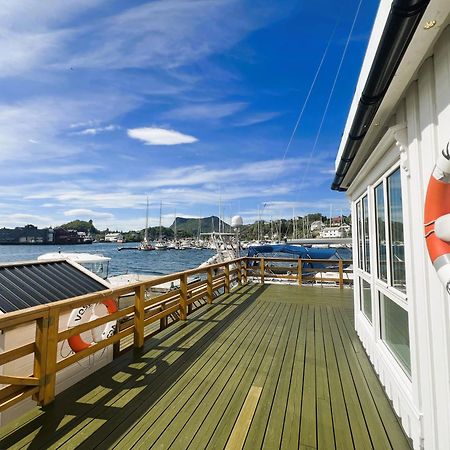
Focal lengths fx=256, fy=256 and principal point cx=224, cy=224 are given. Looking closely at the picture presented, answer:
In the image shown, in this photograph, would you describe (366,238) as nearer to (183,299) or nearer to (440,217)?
(440,217)

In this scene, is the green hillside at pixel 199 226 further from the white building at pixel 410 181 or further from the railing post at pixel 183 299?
the white building at pixel 410 181

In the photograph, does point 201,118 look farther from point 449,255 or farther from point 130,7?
point 449,255

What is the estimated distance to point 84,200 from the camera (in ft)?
180

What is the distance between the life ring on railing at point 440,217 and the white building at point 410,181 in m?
0.02

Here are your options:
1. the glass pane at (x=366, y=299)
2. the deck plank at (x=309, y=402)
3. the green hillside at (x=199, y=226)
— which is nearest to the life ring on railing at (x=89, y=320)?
the deck plank at (x=309, y=402)

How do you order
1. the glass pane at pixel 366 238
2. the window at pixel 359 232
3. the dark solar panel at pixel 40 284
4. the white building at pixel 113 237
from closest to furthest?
the dark solar panel at pixel 40 284 → the glass pane at pixel 366 238 → the window at pixel 359 232 → the white building at pixel 113 237

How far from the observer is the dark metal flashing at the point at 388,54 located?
3.10 ft

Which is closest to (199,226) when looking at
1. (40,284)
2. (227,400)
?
(40,284)

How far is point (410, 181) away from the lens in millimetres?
1663

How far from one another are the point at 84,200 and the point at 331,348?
60.6 m

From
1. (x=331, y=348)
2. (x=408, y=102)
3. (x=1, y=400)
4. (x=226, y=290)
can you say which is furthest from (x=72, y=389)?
(x=226, y=290)

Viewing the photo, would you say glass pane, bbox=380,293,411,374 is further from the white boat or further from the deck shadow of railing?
the white boat

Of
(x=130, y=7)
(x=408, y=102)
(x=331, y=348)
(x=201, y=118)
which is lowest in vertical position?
(x=331, y=348)

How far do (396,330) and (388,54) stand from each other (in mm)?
2199
